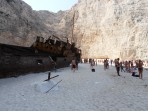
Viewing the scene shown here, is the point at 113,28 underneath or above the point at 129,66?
above

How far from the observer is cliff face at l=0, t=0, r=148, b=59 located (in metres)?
48.4

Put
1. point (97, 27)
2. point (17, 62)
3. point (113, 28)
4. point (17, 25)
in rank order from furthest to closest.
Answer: point (97, 27) < point (113, 28) < point (17, 25) < point (17, 62)

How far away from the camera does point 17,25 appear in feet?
160

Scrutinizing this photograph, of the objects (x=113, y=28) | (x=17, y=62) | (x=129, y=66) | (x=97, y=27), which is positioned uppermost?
(x=97, y=27)

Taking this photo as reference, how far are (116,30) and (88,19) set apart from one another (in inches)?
516

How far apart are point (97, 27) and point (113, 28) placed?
637 centimetres

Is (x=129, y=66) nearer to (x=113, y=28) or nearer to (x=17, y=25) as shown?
(x=17, y=25)

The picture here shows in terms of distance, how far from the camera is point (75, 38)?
7119 cm

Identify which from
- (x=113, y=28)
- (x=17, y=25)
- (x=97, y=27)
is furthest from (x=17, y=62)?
(x=97, y=27)

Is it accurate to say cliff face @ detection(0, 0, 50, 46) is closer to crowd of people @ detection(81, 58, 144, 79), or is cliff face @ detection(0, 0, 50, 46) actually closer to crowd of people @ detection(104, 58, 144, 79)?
crowd of people @ detection(81, 58, 144, 79)

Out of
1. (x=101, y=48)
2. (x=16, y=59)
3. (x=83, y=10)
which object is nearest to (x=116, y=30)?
(x=101, y=48)

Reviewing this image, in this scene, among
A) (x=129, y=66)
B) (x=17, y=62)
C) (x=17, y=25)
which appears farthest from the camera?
(x=17, y=25)

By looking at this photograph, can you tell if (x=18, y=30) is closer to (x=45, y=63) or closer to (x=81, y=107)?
(x=45, y=63)

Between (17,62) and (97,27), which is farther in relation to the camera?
(97,27)
